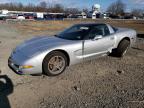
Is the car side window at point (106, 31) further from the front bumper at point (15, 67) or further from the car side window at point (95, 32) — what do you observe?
the front bumper at point (15, 67)

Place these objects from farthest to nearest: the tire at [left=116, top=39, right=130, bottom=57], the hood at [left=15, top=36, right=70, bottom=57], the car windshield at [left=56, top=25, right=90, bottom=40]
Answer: the tire at [left=116, top=39, right=130, bottom=57], the car windshield at [left=56, top=25, right=90, bottom=40], the hood at [left=15, top=36, right=70, bottom=57]

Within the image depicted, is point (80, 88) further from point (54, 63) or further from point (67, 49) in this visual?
point (67, 49)

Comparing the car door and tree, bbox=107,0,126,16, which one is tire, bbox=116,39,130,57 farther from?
tree, bbox=107,0,126,16

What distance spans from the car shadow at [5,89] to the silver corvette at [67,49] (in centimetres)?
32

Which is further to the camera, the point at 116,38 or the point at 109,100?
the point at 116,38

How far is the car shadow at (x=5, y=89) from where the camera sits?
3.78 metres

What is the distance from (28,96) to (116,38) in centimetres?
364

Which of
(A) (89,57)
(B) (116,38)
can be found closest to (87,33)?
(A) (89,57)

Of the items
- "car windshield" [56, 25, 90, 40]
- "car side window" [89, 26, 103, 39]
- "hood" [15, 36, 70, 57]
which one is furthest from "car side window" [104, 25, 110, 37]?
"hood" [15, 36, 70, 57]

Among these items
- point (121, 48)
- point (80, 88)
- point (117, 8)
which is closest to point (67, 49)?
point (80, 88)

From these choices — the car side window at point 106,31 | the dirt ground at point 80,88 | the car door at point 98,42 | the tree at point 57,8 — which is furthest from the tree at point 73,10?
the dirt ground at point 80,88

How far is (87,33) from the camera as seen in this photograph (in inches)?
235

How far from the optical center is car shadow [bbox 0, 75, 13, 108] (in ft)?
12.4

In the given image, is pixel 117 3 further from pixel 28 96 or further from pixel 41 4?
pixel 28 96
